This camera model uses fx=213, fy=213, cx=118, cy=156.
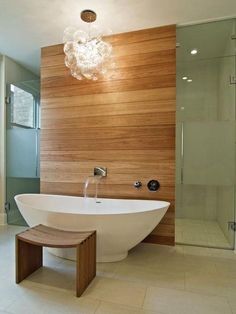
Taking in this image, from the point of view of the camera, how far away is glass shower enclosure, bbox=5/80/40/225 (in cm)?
331

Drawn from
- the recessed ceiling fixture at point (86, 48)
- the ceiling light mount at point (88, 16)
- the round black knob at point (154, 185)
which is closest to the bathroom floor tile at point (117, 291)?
the round black knob at point (154, 185)

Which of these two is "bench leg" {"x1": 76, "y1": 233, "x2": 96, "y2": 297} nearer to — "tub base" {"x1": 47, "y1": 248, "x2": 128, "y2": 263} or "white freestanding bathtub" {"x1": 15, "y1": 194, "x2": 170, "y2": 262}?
"white freestanding bathtub" {"x1": 15, "y1": 194, "x2": 170, "y2": 262}

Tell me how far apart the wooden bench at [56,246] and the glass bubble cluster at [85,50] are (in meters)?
1.76

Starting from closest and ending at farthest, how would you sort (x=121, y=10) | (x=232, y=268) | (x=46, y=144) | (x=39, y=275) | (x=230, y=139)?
1. (x=39, y=275)
2. (x=232, y=268)
3. (x=121, y=10)
4. (x=230, y=139)
5. (x=46, y=144)

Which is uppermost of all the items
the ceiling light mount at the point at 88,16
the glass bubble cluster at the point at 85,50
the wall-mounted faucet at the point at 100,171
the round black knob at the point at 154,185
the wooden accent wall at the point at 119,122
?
the ceiling light mount at the point at 88,16

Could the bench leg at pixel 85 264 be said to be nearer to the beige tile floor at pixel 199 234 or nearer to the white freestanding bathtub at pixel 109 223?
the white freestanding bathtub at pixel 109 223

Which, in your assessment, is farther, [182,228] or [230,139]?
[182,228]

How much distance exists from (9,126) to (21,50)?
3.83 ft

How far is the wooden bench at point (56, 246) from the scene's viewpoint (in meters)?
1.68

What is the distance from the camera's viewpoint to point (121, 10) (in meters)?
2.28

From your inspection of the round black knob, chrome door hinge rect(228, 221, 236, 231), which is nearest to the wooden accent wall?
the round black knob

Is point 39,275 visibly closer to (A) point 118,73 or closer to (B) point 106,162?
(B) point 106,162

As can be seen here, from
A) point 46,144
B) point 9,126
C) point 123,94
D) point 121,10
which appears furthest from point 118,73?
point 9,126

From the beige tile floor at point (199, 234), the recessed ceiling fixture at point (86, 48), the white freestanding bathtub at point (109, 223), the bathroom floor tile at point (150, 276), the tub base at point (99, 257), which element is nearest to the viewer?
the bathroom floor tile at point (150, 276)
